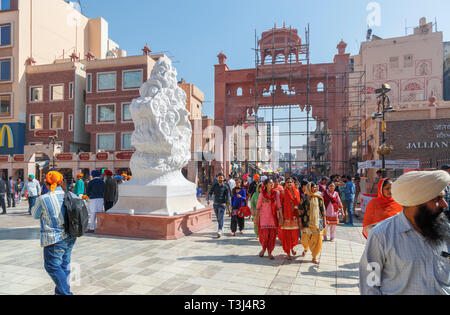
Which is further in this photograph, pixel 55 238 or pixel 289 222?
pixel 289 222

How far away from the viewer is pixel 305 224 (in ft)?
17.3

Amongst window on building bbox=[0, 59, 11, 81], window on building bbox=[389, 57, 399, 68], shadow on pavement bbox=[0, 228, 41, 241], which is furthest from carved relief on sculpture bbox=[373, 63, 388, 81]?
window on building bbox=[0, 59, 11, 81]

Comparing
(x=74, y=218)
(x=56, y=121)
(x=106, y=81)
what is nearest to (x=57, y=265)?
(x=74, y=218)

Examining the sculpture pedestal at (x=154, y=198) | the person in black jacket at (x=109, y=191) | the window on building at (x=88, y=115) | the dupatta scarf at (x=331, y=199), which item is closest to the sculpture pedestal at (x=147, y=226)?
the sculpture pedestal at (x=154, y=198)

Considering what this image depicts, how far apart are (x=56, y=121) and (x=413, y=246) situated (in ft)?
96.0

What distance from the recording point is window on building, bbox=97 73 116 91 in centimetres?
2423

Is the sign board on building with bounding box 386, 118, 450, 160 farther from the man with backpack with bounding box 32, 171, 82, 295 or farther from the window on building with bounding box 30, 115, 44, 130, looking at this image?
the window on building with bounding box 30, 115, 44, 130

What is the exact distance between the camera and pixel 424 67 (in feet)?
80.4

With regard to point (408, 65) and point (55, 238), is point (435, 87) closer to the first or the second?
point (408, 65)

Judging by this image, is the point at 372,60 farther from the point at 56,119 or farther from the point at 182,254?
the point at 56,119

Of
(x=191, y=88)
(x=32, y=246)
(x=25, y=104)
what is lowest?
(x=32, y=246)
